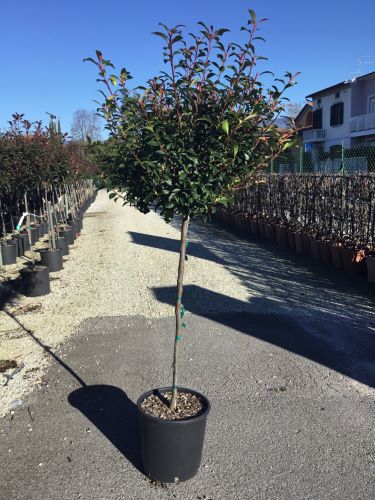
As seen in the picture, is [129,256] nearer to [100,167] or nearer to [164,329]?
[164,329]

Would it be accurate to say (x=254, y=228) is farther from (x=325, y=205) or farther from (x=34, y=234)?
(x=34, y=234)

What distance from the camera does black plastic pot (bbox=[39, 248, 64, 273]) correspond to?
28.7ft

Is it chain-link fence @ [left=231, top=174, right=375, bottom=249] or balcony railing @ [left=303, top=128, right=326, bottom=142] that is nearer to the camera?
chain-link fence @ [left=231, top=174, right=375, bottom=249]

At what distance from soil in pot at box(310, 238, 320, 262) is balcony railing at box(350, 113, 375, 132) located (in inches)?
950

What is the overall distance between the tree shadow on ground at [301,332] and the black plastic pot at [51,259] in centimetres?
282

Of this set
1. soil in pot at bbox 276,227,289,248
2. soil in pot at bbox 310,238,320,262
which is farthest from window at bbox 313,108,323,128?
soil in pot at bbox 310,238,320,262

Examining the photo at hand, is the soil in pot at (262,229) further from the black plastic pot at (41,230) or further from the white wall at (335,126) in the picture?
the white wall at (335,126)

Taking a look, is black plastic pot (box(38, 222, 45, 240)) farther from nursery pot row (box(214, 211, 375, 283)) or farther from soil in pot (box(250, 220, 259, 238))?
soil in pot (box(250, 220, 259, 238))

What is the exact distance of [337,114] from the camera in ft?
111

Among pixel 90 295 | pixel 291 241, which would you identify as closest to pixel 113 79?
pixel 90 295

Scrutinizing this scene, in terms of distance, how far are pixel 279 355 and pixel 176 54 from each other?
3200 mm

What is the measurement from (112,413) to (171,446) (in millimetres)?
1032

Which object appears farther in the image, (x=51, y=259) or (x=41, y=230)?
(x=41, y=230)

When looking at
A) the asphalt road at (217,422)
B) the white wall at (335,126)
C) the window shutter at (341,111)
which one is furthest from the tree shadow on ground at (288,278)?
the window shutter at (341,111)
